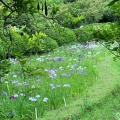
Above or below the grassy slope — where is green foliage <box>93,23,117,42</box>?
above

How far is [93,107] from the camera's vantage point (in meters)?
4.40

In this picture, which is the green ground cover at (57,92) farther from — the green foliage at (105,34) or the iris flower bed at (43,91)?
the green foliage at (105,34)

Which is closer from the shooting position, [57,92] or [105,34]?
[105,34]

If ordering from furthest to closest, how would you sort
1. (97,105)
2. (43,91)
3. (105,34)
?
(43,91) → (97,105) → (105,34)

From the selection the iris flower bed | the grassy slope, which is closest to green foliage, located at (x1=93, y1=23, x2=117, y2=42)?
the iris flower bed

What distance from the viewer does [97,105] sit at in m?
4.51

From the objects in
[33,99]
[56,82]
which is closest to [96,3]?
[56,82]

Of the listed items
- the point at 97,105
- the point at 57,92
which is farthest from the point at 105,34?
the point at 57,92

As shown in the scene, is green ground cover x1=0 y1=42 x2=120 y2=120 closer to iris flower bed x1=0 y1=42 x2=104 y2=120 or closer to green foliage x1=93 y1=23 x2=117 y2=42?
iris flower bed x1=0 y1=42 x2=104 y2=120

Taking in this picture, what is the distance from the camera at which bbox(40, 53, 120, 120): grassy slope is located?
13.3ft

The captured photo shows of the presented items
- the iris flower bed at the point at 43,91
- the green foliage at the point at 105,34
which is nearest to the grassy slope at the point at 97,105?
the iris flower bed at the point at 43,91

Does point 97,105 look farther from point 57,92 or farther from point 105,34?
point 105,34

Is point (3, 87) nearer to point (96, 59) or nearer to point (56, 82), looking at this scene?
point (56, 82)

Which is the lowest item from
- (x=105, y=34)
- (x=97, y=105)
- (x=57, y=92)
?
(x=97, y=105)
